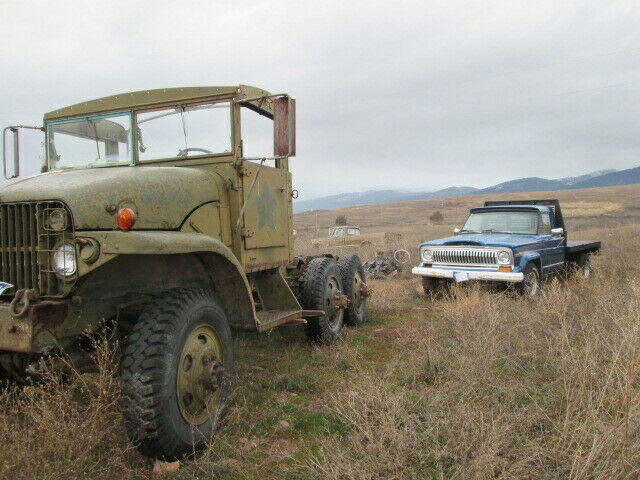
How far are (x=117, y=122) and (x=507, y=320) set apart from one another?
15.2 feet

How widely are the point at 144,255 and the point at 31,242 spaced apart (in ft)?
2.07

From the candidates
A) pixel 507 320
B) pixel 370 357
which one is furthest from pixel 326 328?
pixel 507 320

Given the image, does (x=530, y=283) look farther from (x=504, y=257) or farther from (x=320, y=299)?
(x=320, y=299)

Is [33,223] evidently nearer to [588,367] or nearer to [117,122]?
[117,122]

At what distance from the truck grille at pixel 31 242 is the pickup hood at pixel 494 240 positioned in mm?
6421

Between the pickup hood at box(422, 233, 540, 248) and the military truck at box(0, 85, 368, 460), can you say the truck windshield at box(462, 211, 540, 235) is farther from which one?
the military truck at box(0, 85, 368, 460)

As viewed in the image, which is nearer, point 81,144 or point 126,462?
point 126,462

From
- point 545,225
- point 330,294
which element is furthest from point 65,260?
point 545,225

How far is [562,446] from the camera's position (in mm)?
2574

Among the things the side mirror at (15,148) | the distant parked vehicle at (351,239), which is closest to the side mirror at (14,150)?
the side mirror at (15,148)

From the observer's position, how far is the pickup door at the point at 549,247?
859 centimetres

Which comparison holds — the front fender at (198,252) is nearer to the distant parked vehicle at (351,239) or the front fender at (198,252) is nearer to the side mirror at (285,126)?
the side mirror at (285,126)

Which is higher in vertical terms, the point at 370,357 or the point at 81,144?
the point at 81,144

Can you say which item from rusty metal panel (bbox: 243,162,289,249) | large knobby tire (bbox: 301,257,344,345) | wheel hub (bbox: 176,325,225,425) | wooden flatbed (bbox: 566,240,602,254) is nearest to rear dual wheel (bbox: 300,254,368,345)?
large knobby tire (bbox: 301,257,344,345)
